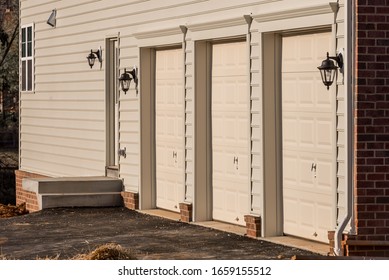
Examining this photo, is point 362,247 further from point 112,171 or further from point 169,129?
point 112,171

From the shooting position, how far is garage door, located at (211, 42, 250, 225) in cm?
1577

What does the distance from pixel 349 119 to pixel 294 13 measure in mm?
1892

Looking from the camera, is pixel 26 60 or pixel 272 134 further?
pixel 26 60

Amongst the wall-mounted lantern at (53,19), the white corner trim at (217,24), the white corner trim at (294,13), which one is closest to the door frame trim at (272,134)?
the white corner trim at (294,13)

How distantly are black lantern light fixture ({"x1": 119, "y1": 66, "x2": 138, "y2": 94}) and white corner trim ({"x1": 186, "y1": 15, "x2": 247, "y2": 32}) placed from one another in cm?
233

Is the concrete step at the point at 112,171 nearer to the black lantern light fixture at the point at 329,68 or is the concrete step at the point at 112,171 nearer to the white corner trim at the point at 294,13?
the white corner trim at the point at 294,13

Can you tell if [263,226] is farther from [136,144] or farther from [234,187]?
[136,144]

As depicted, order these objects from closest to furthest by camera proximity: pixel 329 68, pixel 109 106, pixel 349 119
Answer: pixel 349 119 < pixel 329 68 < pixel 109 106

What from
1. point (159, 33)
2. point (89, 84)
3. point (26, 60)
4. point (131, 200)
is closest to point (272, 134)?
point (159, 33)

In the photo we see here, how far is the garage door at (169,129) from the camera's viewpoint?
17.8 meters

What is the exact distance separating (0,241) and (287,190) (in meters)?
3.76

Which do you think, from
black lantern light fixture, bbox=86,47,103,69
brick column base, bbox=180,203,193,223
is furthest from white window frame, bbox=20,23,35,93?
brick column base, bbox=180,203,193,223

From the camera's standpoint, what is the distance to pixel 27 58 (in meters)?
24.8

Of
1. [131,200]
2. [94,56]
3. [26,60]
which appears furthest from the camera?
[26,60]
